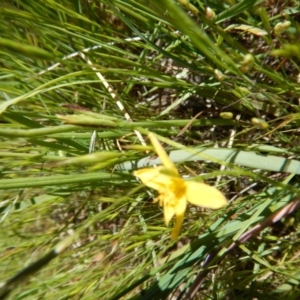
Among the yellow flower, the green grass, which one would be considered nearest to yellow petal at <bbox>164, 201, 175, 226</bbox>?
the yellow flower

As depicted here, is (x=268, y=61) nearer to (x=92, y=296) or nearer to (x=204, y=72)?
(x=204, y=72)

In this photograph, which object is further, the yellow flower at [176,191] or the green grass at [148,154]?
the green grass at [148,154]

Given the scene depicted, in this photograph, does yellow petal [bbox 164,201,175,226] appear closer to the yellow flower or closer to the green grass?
the yellow flower

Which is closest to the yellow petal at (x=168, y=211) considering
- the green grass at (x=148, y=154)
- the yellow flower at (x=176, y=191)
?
the yellow flower at (x=176, y=191)

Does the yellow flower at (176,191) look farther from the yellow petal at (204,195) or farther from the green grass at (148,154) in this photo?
the green grass at (148,154)

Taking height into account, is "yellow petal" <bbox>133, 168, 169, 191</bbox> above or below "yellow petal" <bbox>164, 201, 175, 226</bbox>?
above

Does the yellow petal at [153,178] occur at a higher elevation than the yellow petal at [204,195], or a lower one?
lower

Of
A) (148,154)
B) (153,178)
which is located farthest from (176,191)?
(148,154)
